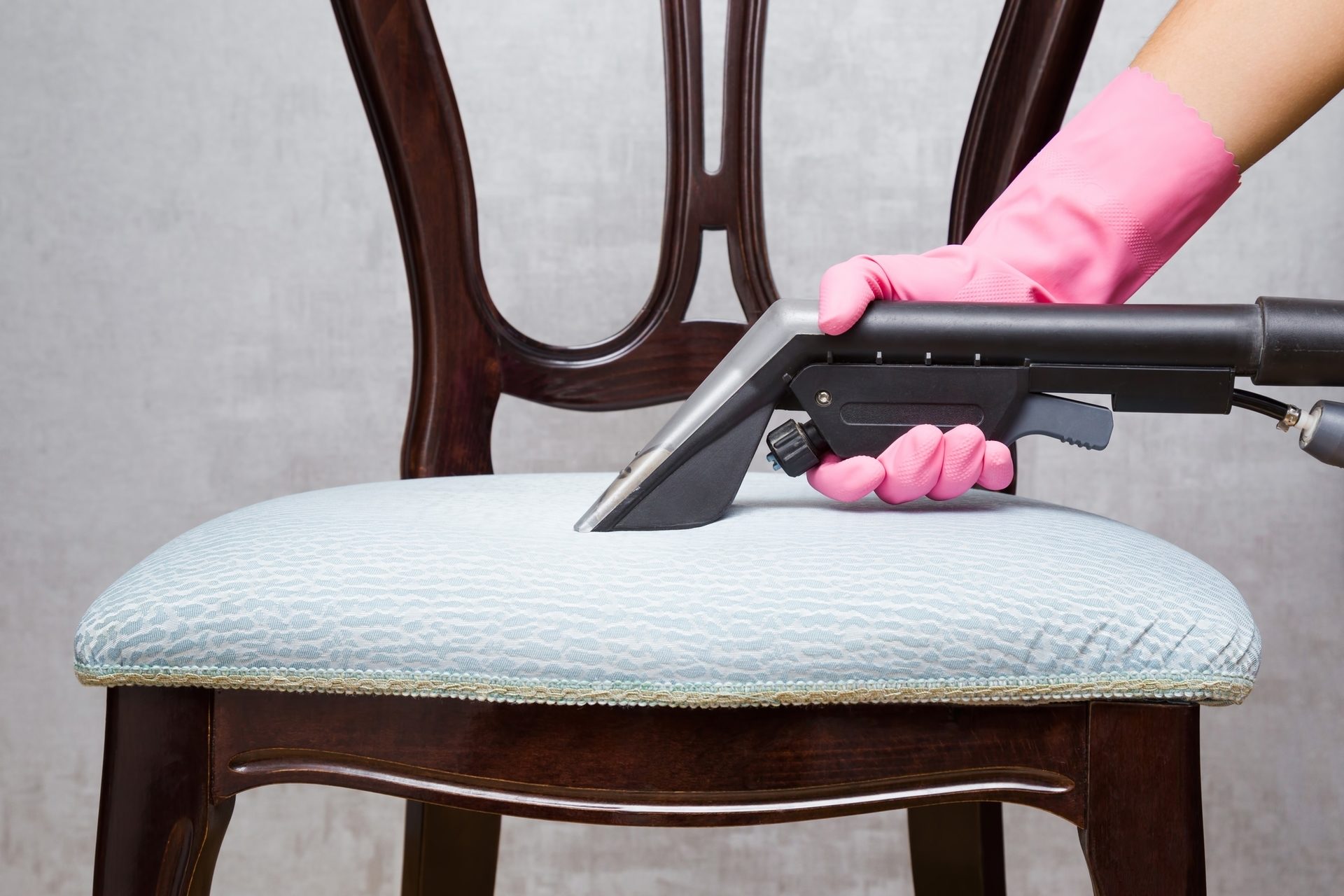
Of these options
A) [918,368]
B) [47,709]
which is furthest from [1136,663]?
[47,709]

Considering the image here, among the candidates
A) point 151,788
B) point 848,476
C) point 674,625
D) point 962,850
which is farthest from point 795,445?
point 962,850

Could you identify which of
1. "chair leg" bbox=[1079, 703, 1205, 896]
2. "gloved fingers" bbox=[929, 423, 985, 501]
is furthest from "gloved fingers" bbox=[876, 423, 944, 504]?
"chair leg" bbox=[1079, 703, 1205, 896]

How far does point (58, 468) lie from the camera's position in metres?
1.05

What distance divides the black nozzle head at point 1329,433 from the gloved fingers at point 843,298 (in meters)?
0.18

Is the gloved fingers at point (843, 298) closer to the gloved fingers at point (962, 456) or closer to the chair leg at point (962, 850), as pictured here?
the gloved fingers at point (962, 456)

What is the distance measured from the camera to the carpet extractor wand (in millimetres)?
393

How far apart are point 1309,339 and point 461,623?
323 millimetres

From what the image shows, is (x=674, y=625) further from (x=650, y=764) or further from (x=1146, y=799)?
(x=1146, y=799)

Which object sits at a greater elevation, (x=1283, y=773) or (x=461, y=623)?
(x=461, y=623)

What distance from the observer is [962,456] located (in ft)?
1.36

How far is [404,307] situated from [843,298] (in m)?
0.73

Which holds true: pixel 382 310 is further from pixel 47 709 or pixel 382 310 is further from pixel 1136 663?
pixel 1136 663

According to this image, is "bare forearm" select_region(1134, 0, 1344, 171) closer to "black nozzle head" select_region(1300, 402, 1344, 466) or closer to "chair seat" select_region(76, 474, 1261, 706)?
"black nozzle head" select_region(1300, 402, 1344, 466)

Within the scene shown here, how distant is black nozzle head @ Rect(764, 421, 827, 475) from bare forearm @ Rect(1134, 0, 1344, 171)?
0.25 m
